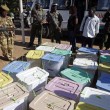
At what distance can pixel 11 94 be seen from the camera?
360 centimetres

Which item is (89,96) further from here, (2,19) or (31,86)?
(2,19)

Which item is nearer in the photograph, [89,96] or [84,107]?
[84,107]

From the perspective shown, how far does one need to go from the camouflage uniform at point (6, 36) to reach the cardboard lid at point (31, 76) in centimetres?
253

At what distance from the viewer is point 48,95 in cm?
364

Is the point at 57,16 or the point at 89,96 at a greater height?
the point at 57,16

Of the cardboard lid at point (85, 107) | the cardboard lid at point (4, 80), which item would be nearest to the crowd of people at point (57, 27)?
the cardboard lid at point (4, 80)

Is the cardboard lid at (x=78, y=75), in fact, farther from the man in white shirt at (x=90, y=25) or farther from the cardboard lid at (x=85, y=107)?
the man in white shirt at (x=90, y=25)

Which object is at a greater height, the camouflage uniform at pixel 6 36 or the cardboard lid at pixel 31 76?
the camouflage uniform at pixel 6 36

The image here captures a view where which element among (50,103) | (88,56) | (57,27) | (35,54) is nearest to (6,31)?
(35,54)

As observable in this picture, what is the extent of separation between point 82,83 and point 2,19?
355cm

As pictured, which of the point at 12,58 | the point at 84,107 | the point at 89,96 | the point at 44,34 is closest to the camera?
the point at 84,107

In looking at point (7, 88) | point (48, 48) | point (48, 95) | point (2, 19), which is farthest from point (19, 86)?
point (2, 19)

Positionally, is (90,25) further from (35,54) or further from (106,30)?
(35,54)

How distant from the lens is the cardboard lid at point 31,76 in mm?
4129
